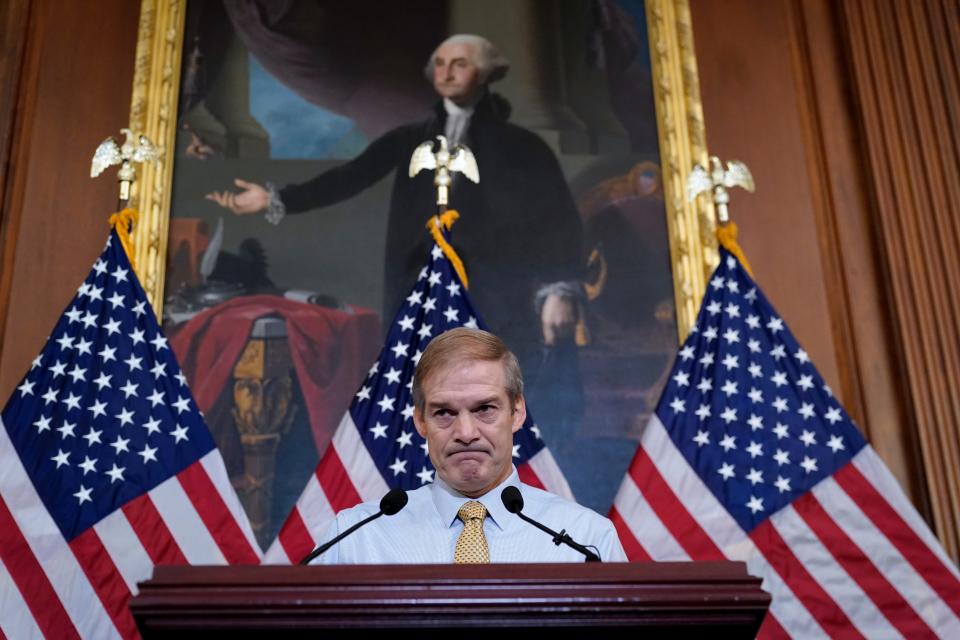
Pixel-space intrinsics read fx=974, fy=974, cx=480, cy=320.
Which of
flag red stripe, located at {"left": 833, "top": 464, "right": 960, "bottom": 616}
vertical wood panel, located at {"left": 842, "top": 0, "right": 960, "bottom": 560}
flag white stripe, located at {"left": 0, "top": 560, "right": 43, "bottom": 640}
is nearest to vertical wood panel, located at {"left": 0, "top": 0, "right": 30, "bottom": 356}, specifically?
flag white stripe, located at {"left": 0, "top": 560, "right": 43, "bottom": 640}

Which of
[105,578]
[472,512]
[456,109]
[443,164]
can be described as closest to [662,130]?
[456,109]

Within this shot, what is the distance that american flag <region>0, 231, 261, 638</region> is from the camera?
359cm

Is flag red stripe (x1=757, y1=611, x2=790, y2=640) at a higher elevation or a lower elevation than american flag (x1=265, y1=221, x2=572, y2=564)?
lower

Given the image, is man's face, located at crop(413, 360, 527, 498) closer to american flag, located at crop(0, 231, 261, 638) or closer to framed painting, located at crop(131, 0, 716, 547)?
american flag, located at crop(0, 231, 261, 638)

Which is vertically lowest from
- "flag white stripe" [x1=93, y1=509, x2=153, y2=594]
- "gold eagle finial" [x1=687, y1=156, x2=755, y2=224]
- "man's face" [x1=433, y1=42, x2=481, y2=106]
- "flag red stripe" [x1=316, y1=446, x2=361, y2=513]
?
"flag white stripe" [x1=93, y1=509, x2=153, y2=594]

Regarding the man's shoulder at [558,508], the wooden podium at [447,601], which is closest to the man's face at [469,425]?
the man's shoulder at [558,508]

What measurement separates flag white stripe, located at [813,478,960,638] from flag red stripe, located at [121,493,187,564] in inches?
102

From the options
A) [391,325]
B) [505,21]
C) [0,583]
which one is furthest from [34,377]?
[505,21]

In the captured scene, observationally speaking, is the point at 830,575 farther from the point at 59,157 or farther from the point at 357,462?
the point at 59,157

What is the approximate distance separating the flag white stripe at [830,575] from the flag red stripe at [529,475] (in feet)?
3.16

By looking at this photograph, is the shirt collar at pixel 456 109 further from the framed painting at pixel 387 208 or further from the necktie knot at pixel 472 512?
the necktie knot at pixel 472 512

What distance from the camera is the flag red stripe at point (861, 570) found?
12.4ft

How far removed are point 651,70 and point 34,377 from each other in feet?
11.2

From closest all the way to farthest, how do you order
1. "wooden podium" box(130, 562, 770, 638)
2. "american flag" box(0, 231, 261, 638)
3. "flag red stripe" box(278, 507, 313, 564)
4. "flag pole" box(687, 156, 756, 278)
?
"wooden podium" box(130, 562, 770, 638), "american flag" box(0, 231, 261, 638), "flag red stripe" box(278, 507, 313, 564), "flag pole" box(687, 156, 756, 278)
